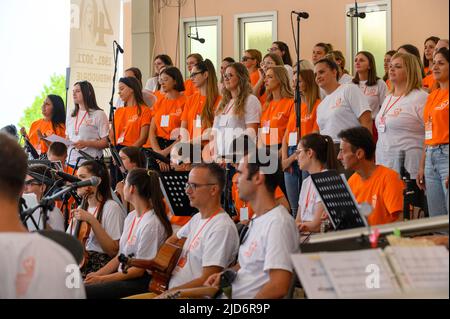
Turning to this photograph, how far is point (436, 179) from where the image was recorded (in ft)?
18.3

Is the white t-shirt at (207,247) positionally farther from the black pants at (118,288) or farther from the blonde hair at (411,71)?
the blonde hair at (411,71)

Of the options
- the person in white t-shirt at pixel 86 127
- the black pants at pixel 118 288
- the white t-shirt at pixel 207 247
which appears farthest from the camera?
the person in white t-shirt at pixel 86 127

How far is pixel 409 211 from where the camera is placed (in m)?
5.71

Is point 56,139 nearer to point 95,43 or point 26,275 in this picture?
point 95,43

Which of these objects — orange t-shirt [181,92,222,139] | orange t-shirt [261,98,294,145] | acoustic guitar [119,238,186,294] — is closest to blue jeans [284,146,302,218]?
orange t-shirt [261,98,294,145]

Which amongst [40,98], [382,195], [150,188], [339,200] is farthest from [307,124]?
[40,98]

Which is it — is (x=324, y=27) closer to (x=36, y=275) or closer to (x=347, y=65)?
(x=347, y=65)

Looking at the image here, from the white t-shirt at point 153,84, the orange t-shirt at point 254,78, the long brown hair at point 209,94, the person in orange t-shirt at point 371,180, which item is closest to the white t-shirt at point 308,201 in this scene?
the person in orange t-shirt at point 371,180

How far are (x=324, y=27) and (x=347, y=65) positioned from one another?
0.64 metres

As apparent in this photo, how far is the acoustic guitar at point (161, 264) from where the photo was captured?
15.8 ft

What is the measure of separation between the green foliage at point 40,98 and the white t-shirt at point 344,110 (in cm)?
803

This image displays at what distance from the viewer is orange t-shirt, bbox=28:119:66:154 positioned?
8.91 metres

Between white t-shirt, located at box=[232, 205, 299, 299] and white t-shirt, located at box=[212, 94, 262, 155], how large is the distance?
292cm
